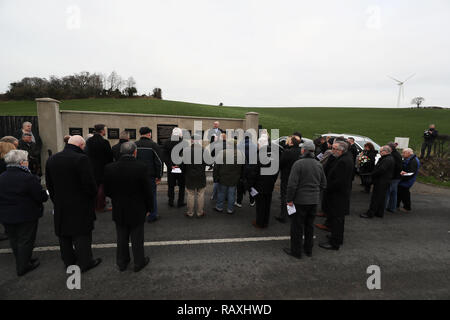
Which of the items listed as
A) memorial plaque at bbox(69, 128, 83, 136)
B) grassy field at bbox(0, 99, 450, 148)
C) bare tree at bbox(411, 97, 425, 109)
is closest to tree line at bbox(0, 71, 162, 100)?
grassy field at bbox(0, 99, 450, 148)

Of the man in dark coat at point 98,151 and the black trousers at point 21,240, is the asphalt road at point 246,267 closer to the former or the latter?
the black trousers at point 21,240

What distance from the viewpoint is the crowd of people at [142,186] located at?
3260 millimetres

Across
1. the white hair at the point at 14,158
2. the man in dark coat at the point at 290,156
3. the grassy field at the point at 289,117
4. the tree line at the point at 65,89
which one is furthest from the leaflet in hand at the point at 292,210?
the tree line at the point at 65,89

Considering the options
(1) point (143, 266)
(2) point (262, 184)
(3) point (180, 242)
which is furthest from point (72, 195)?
(2) point (262, 184)

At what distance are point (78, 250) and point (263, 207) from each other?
351 cm

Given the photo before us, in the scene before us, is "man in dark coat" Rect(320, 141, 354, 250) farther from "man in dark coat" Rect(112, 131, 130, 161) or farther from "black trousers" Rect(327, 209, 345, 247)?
"man in dark coat" Rect(112, 131, 130, 161)

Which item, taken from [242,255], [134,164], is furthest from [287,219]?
[134,164]

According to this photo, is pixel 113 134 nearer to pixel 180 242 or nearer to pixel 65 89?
pixel 180 242

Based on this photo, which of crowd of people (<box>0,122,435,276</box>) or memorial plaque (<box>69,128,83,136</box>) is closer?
crowd of people (<box>0,122,435,276</box>)

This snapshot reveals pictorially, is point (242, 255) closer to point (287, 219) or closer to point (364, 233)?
point (287, 219)

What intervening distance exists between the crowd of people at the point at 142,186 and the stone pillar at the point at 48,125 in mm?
3382

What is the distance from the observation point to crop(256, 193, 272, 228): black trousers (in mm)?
5039

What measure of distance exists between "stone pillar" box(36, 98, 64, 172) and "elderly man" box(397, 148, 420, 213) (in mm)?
12419
